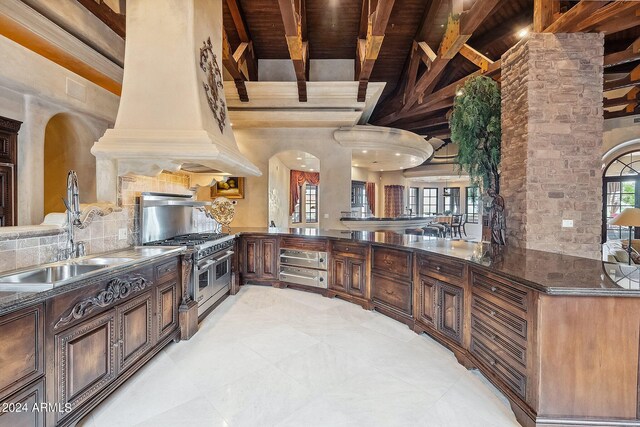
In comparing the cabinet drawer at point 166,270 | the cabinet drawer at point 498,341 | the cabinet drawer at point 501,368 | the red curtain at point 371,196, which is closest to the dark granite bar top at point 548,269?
the cabinet drawer at point 498,341

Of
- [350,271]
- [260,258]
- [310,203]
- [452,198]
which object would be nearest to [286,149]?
[260,258]

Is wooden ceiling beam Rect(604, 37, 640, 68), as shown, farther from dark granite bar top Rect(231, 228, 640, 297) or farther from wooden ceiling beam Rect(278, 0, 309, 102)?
wooden ceiling beam Rect(278, 0, 309, 102)

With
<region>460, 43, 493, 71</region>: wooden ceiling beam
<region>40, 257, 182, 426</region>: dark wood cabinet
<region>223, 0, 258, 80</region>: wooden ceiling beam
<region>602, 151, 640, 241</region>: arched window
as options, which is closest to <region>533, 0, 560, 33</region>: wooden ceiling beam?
<region>460, 43, 493, 71</region>: wooden ceiling beam

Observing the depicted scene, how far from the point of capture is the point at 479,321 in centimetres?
216

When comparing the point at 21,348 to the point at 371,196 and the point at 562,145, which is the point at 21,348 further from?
the point at 371,196

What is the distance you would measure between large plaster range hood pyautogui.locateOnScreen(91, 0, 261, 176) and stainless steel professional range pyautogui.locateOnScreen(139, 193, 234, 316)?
22.1 inches

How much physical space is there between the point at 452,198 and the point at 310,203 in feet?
28.0

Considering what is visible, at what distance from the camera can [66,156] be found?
4.55 meters

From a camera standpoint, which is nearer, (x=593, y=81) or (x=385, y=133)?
(x=593, y=81)

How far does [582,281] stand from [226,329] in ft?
10.0

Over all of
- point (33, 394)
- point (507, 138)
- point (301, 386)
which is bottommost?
point (301, 386)

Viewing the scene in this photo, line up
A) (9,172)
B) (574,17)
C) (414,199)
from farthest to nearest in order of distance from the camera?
(414,199)
(9,172)
(574,17)

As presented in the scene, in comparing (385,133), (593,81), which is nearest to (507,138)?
(593,81)

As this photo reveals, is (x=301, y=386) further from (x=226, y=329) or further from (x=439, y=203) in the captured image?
(x=439, y=203)
